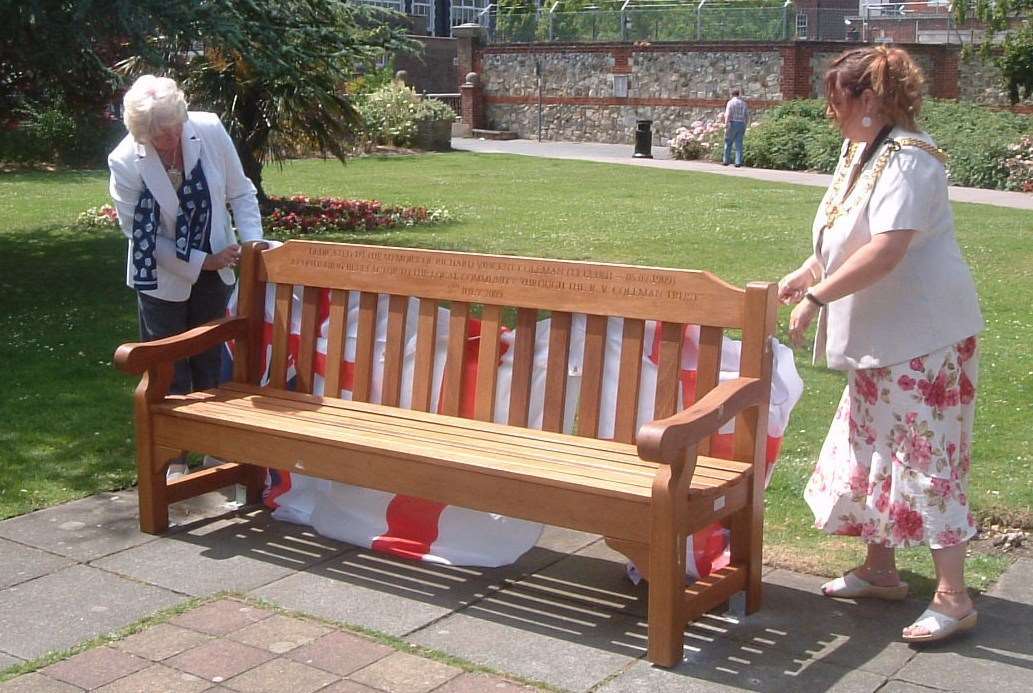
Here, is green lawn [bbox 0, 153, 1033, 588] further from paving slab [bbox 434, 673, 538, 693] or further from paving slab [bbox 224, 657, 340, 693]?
paving slab [bbox 224, 657, 340, 693]

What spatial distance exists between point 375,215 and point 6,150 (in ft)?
41.4

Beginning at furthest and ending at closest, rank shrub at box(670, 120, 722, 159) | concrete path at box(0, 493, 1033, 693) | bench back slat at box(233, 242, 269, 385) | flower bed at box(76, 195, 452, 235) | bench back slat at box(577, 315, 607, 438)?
1. shrub at box(670, 120, 722, 159)
2. flower bed at box(76, 195, 452, 235)
3. bench back slat at box(233, 242, 269, 385)
4. bench back slat at box(577, 315, 607, 438)
5. concrete path at box(0, 493, 1033, 693)

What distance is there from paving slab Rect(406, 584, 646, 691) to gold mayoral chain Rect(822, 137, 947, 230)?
144 cm

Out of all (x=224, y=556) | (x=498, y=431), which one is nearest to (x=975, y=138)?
(x=498, y=431)

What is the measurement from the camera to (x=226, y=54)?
11.9m

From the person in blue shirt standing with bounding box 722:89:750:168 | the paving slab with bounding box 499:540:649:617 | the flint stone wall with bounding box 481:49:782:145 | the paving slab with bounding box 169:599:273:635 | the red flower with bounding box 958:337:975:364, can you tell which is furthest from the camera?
the flint stone wall with bounding box 481:49:782:145

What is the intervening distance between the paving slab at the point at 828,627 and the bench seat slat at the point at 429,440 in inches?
18.8

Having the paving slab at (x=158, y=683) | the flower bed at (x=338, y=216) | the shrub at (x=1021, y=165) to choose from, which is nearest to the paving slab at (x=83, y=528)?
the paving slab at (x=158, y=683)

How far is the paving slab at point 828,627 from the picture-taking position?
394cm

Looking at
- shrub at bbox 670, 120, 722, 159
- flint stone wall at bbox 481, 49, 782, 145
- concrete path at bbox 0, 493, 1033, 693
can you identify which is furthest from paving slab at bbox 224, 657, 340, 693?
flint stone wall at bbox 481, 49, 782, 145

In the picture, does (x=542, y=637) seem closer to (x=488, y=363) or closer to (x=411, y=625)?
(x=411, y=625)

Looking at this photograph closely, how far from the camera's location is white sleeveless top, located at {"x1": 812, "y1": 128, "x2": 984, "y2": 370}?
3.88 meters

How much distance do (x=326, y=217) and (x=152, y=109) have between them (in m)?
11.3

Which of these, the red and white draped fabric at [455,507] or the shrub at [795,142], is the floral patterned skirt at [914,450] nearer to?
the red and white draped fabric at [455,507]
